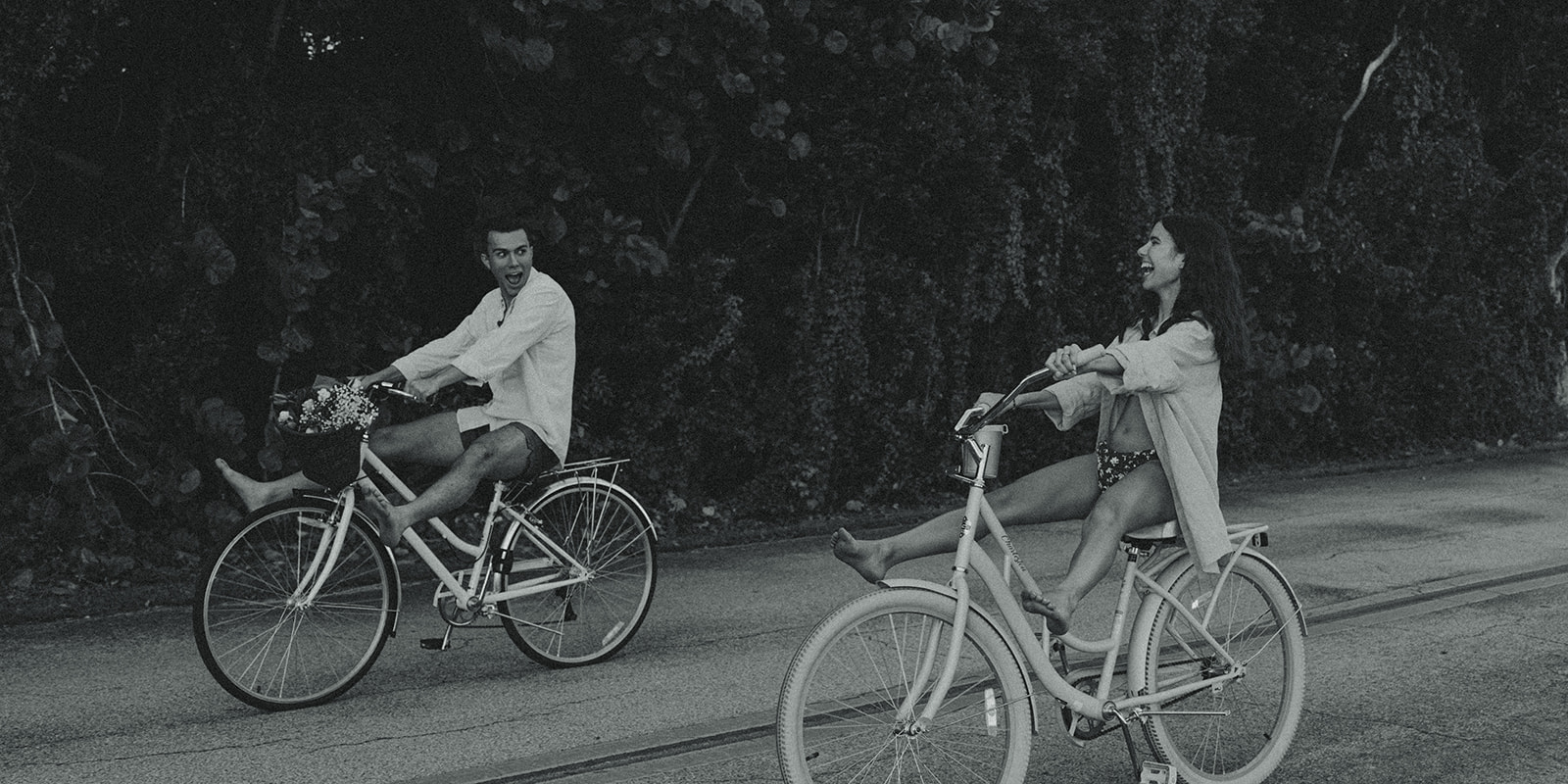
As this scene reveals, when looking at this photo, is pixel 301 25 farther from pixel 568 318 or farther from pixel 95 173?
pixel 568 318

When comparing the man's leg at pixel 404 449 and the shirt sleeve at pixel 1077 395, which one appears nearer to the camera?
the shirt sleeve at pixel 1077 395

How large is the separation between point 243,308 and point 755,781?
5094mm

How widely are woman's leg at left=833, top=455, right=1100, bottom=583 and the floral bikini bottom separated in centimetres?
3

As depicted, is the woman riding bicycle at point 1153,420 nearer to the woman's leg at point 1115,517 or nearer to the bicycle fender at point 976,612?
the woman's leg at point 1115,517

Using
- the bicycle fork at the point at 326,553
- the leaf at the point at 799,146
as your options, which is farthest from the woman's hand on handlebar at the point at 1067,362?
the leaf at the point at 799,146

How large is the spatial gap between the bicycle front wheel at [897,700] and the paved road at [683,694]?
0.94 meters

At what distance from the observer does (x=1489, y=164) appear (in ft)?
49.7

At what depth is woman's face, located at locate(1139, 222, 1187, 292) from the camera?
484 cm

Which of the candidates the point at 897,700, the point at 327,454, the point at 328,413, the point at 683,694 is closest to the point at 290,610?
the point at 327,454

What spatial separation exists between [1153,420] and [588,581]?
2808 millimetres

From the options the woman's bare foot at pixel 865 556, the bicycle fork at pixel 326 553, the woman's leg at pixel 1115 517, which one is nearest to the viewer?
the woman's bare foot at pixel 865 556

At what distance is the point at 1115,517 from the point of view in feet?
15.4

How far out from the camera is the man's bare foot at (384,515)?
602cm

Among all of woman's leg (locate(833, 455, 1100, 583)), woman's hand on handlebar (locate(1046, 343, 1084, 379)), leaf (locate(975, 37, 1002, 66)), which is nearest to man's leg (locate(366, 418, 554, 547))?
woman's leg (locate(833, 455, 1100, 583))
